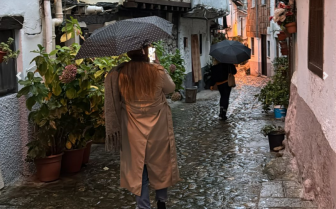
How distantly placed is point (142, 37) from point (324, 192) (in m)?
2.15

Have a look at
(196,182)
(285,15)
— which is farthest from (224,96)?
(196,182)

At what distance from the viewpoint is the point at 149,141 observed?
450cm

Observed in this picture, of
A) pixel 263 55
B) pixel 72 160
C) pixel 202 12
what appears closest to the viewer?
pixel 72 160

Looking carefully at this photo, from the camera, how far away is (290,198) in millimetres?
5328

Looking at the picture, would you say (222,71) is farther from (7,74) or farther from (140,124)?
(140,124)

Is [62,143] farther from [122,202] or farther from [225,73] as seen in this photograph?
[225,73]

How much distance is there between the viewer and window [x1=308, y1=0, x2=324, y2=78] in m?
4.52

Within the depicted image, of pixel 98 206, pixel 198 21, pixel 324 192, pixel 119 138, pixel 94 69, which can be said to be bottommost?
pixel 98 206

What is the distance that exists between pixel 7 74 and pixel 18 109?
491 millimetres

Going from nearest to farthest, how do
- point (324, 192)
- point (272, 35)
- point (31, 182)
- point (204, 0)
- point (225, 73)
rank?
1. point (324, 192)
2. point (31, 182)
3. point (225, 73)
4. point (204, 0)
5. point (272, 35)

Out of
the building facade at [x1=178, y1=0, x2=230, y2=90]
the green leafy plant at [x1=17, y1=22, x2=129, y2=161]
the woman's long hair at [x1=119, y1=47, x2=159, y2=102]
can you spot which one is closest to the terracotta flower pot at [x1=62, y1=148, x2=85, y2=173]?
the green leafy plant at [x1=17, y1=22, x2=129, y2=161]

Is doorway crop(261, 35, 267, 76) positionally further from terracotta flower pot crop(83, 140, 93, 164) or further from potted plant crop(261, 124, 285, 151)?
terracotta flower pot crop(83, 140, 93, 164)

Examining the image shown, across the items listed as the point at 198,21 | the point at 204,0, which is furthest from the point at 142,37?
the point at 198,21

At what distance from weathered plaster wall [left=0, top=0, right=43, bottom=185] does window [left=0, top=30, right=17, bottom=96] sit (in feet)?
0.31
